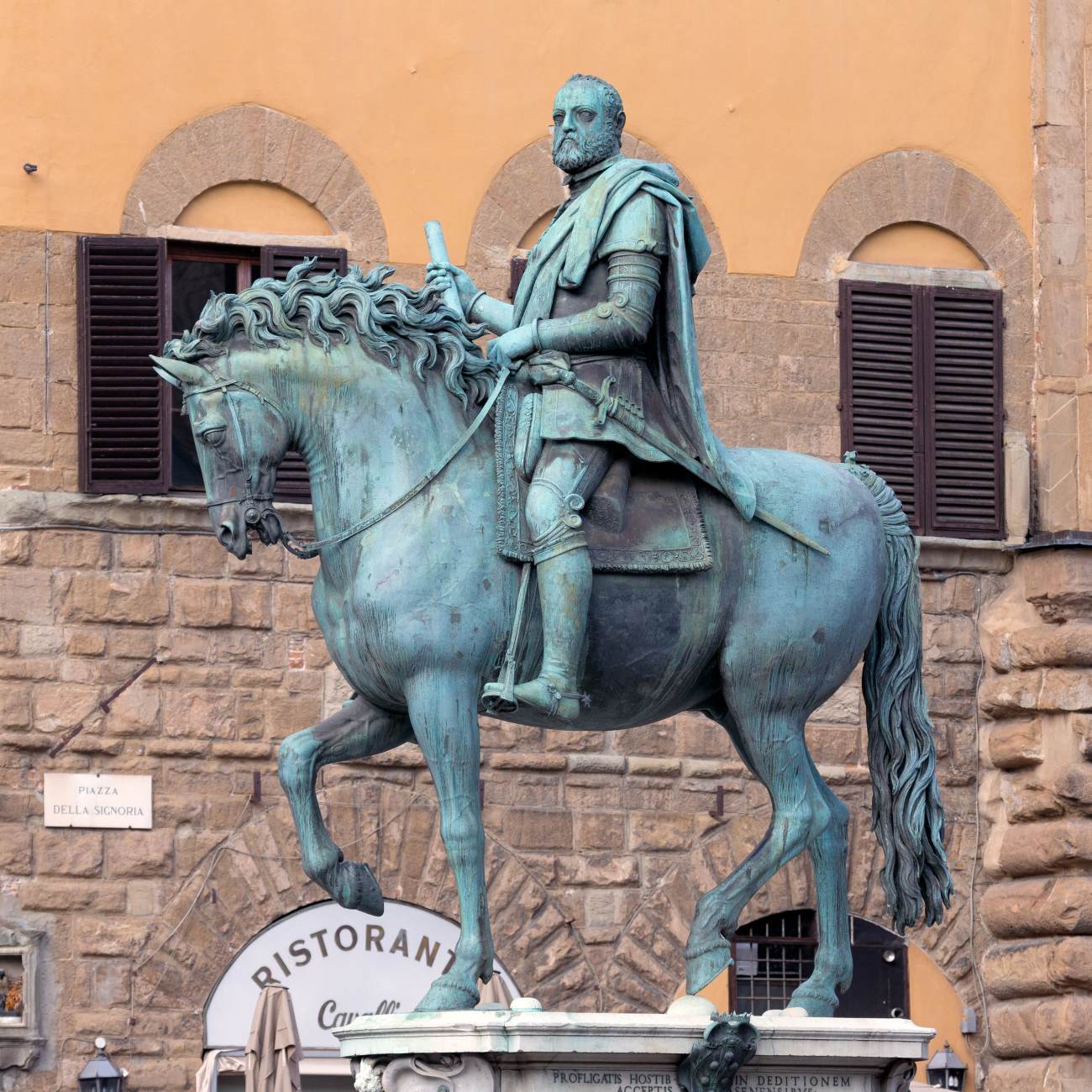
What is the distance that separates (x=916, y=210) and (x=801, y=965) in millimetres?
4660

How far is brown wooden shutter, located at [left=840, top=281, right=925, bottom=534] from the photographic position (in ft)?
62.2

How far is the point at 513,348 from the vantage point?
33.4 ft

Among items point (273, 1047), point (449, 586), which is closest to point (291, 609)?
point (273, 1047)

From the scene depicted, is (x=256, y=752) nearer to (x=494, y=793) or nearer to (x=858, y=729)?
(x=494, y=793)

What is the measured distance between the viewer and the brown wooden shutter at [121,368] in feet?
Result: 57.9

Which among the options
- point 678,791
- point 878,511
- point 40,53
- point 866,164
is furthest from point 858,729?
point 878,511

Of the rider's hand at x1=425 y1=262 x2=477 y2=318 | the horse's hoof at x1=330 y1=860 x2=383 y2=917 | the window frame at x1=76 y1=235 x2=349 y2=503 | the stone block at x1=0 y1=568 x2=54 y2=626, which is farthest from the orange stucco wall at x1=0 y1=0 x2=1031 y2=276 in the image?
the horse's hoof at x1=330 y1=860 x2=383 y2=917

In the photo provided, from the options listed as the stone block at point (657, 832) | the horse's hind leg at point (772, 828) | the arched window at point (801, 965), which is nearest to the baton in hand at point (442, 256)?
the horse's hind leg at point (772, 828)

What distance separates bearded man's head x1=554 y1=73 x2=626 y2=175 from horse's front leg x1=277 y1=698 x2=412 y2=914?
1.92m

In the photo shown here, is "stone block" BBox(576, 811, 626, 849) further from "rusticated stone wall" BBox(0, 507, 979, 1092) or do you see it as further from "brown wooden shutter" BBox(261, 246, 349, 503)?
"brown wooden shutter" BBox(261, 246, 349, 503)

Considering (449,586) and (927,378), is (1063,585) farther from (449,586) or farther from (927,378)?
(449,586)

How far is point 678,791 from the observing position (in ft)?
59.9

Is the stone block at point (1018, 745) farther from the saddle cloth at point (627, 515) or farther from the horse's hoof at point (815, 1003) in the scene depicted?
the saddle cloth at point (627, 515)

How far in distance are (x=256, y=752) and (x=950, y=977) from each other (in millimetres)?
4308
